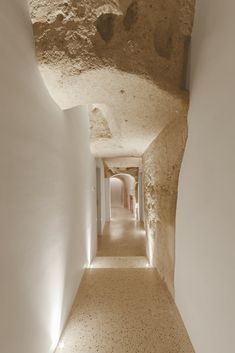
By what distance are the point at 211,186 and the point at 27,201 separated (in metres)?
1.23

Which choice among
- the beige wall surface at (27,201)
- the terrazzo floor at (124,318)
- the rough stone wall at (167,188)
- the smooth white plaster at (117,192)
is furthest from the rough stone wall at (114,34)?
the smooth white plaster at (117,192)

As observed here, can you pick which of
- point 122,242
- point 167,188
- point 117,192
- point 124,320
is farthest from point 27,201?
point 117,192

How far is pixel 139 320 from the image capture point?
2.14 meters

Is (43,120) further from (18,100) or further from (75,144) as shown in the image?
(75,144)

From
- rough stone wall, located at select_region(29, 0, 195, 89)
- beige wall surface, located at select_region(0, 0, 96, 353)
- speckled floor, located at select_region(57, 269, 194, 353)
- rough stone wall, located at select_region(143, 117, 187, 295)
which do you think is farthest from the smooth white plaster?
rough stone wall, located at select_region(29, 0, 195, 89)

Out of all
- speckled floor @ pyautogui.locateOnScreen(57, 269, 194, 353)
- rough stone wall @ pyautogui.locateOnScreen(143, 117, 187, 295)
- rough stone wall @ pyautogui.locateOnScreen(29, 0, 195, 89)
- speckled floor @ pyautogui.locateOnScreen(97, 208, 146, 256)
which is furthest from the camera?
speckled floor @ pyautogui.locateOnScreen(97, 208, 146, 256)

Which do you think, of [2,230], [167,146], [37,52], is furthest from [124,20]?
[2,230]

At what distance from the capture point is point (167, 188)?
8.75ft

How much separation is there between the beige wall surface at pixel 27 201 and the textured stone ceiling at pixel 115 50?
13 cm

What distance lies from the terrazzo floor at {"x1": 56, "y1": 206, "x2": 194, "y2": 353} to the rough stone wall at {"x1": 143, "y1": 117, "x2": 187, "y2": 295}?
302mm

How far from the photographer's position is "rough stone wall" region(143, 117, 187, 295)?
A: 2232 millimetres

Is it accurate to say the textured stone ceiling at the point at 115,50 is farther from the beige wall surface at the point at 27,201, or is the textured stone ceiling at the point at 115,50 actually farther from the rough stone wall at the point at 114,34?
the beige wall surface at the point at 27,201

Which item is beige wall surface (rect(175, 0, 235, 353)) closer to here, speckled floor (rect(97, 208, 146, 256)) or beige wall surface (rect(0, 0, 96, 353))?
beige wall surface (rect(0, 0, 96, 353))

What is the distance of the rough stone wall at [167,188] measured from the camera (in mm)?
2232
